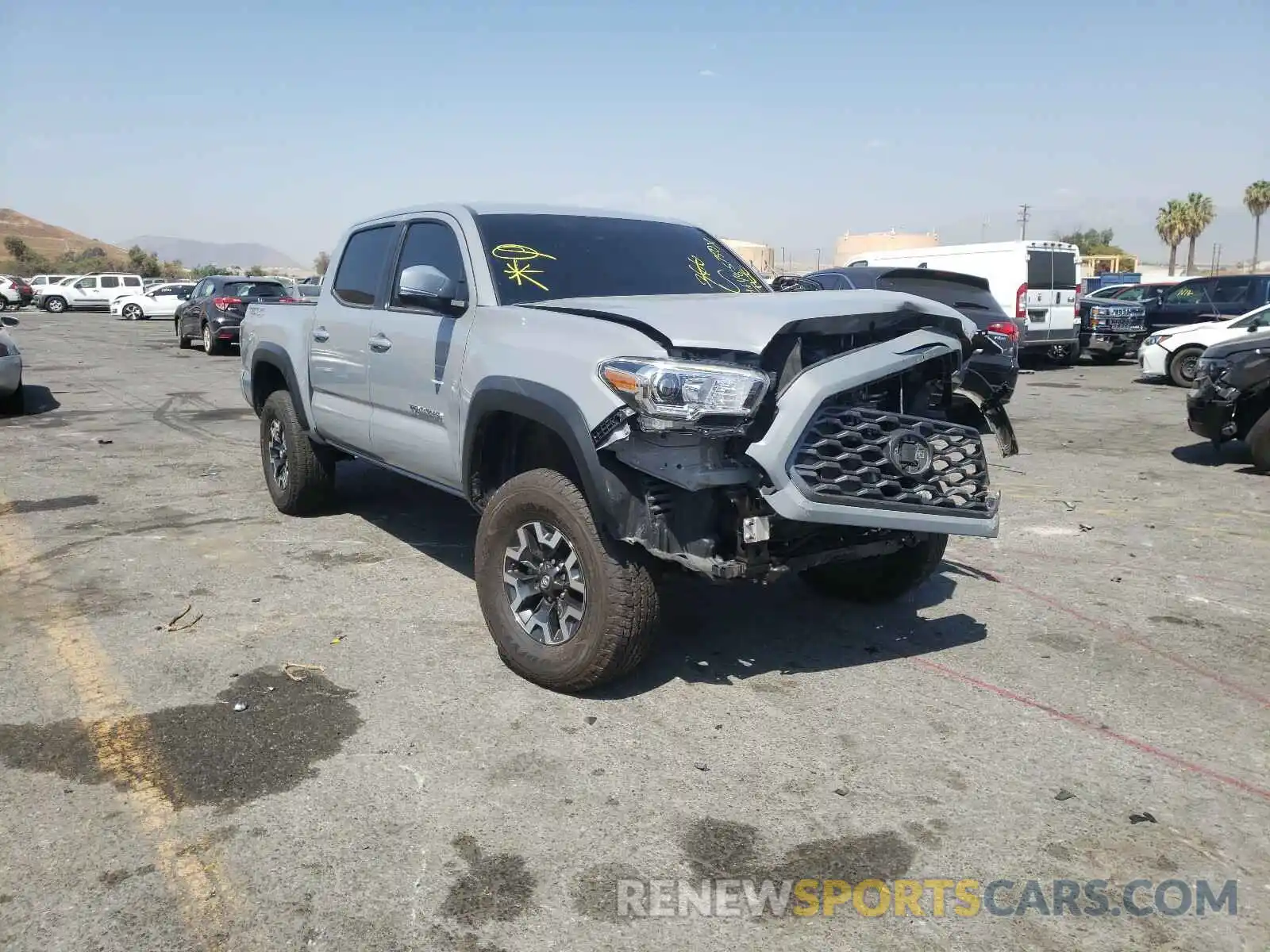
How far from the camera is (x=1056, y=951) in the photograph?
2.61 metres

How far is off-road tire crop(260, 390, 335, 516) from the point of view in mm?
6809

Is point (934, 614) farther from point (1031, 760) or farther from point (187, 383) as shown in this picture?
point (187, 383)

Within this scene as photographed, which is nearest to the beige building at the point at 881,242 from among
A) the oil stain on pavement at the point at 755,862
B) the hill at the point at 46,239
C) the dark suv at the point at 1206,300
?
the dark suv at the point at 1206,300

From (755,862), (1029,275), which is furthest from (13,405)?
(1029,275)

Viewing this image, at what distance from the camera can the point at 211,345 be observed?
73.0ft

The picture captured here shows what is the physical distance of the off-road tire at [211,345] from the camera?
22219 millimetres

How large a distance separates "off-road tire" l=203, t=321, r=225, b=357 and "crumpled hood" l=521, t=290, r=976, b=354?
1988cm

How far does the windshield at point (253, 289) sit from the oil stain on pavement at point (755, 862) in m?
21.1

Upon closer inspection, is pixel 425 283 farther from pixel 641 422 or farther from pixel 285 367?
pixel 285 367

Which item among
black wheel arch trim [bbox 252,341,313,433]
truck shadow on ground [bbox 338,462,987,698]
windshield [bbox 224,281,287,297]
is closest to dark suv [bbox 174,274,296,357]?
windshield [bbox 224,281,287,297]

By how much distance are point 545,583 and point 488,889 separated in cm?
151

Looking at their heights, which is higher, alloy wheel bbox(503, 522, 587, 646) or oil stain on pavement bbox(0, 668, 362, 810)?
alloy wheel bbox(503, 522, 587, 646)

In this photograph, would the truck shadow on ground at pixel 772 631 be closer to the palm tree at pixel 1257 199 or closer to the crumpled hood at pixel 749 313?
the crumpled hood at pixel 749 313

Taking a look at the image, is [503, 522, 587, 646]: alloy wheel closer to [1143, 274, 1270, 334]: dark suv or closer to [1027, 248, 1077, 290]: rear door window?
[1027, 248, 1077, 290]: rear door window
